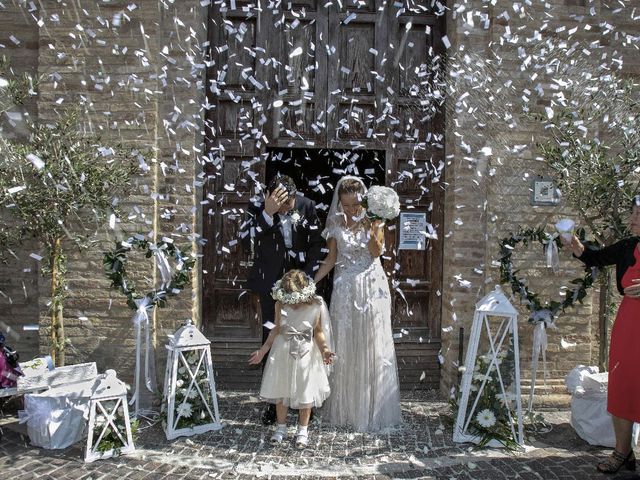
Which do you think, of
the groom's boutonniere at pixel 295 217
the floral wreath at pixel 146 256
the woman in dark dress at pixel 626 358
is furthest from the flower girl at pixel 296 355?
the woman in dark dress at pixel 626 358

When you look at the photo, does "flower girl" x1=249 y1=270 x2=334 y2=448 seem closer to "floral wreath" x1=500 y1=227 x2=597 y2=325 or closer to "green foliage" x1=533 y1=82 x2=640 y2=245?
"floral wreath" x1=500 y1=227 x2=597 y2=325

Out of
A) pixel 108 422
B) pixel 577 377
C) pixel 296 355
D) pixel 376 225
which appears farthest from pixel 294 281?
pixel 577 377

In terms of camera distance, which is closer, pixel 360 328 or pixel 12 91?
pixel 12 91

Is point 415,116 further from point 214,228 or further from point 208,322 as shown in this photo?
point 208,322

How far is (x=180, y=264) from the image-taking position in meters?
5.04

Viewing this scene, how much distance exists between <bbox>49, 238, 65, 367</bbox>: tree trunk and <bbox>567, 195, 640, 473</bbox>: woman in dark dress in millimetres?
4658

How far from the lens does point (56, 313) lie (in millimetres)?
5285

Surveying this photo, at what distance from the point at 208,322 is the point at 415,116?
3.21m

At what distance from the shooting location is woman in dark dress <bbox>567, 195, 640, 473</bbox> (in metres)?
4.12

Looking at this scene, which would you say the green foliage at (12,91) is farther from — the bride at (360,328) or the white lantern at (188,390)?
the bride at (360,328)

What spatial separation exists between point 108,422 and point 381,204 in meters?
2.79

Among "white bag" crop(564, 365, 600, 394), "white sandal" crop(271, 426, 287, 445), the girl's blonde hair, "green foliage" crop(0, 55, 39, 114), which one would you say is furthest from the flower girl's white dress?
"green foliage" crop(0, 55, 39, 114)

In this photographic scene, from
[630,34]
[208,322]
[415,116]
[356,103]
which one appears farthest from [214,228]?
[630,34]

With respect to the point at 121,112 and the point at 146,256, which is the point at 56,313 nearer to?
the point at 146,256
